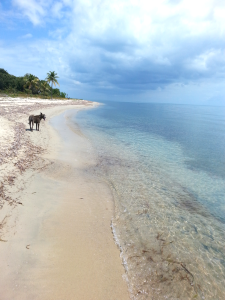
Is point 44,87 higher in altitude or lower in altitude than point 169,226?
higher

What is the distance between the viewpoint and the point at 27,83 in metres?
66.8

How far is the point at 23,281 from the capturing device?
4.04 meters

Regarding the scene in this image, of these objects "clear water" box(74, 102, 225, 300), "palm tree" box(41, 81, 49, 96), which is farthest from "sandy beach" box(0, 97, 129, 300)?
"palm tree" box(41, 81, 49, 96)

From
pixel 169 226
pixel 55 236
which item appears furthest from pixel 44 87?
pixel 169 226

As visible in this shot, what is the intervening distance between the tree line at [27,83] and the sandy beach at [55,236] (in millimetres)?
62808

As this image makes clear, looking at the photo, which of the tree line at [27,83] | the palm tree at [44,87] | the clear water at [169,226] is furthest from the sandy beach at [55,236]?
the palm tree at [44,87]

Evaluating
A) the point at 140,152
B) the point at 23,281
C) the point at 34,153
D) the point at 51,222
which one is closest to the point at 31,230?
the point at 51,222

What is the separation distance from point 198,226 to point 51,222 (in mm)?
5680

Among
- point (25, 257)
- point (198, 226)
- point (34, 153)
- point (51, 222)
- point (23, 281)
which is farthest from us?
point (34, 153)

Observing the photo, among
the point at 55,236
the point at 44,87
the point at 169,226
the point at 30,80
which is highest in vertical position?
the point at 30,80

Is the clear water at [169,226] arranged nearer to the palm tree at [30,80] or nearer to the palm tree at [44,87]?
the palm tree at [30,80]

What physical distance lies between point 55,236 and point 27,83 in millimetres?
73466

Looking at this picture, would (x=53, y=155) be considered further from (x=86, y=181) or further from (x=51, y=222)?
(x=51, y=222)

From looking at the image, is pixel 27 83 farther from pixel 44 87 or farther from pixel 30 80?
pixel 44 87
